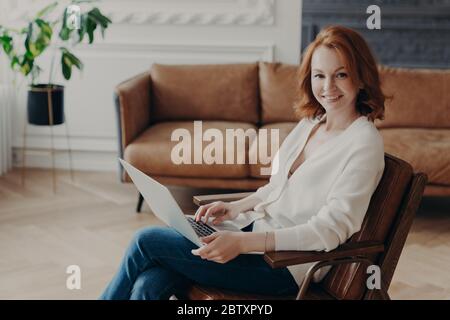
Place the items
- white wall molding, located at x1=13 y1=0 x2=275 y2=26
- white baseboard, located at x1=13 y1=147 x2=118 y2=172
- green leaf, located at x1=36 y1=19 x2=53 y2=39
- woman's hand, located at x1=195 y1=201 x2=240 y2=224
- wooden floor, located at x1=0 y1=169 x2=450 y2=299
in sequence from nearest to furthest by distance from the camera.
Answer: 1. woman's hand, located at x1=195 y1=201 x2=240 y2=224
2. wooden floor, located at x1=0 y1=169 x2=450 y2=299
3. green leaf, located at x1=36 y1=19 x2=53 y2=39
4. white wall molding, located at x1=13 y1=0 x2=275 y2=26
5. white baseboard, located at x1=13 y1=147 x2=118 y2=172

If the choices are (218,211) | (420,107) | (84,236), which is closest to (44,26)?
(84,236)

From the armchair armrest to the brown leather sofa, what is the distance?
1.87 metres

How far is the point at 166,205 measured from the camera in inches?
70.6

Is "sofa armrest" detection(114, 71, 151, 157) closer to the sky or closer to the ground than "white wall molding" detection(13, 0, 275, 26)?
closer to the ground

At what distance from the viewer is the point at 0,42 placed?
4.20 m

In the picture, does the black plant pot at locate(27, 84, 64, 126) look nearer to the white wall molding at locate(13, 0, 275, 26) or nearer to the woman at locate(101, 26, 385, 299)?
the white wall molding at locate(13, 0, 275, 26)

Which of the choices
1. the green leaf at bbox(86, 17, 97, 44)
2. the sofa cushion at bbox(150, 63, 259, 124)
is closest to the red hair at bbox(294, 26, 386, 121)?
the sofa cushion at bbox(150, 63, 259, 124)

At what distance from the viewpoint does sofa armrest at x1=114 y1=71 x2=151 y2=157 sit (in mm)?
3754

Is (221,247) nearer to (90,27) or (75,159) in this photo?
(90,27)

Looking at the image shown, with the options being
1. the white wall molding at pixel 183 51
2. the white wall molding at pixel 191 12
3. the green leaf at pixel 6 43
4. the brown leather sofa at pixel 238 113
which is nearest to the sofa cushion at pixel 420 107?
the brown leather sofa at pixel 238 113
